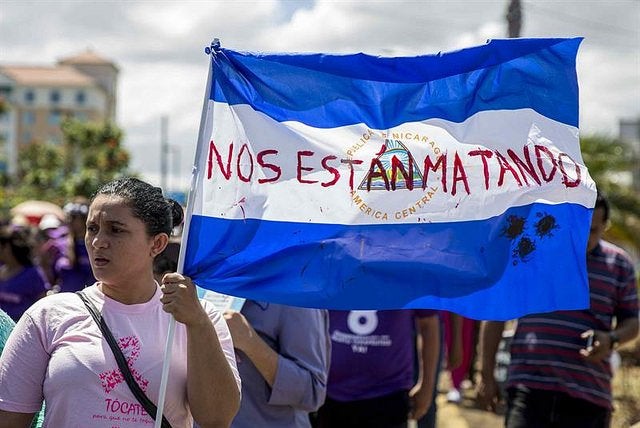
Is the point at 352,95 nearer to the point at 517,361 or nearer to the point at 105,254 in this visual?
the point at 105,254

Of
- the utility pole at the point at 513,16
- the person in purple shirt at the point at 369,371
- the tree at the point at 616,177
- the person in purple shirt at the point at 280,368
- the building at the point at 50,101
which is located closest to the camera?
the person in purple shirt at the point at 280,368

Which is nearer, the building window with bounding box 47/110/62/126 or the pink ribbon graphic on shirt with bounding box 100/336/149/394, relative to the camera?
the pink ribbon graphic on shirt with bounding box 100/336/149/394

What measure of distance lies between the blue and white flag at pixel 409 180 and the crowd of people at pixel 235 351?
44 cm

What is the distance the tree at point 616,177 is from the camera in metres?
21.2

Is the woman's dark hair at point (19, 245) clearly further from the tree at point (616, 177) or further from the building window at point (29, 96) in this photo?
the building window at point (29, 96)

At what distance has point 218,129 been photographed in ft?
12.6

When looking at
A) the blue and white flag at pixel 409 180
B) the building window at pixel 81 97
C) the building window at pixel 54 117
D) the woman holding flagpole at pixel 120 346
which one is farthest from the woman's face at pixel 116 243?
the building window at pixel 81 97

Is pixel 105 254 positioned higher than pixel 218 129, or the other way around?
pixel 218 129

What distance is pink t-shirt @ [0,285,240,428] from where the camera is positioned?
3234 mm

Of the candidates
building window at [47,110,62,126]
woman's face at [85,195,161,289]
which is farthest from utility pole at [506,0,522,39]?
building window at [47,110,62,126]

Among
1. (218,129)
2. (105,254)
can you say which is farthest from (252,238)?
(105,254)

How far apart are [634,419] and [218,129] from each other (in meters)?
7.84

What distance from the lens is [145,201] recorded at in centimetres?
352

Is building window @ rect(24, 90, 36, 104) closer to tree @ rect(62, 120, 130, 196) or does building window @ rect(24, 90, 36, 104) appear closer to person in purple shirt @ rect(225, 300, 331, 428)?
tree @ rect(62, 120, 130, 196)
